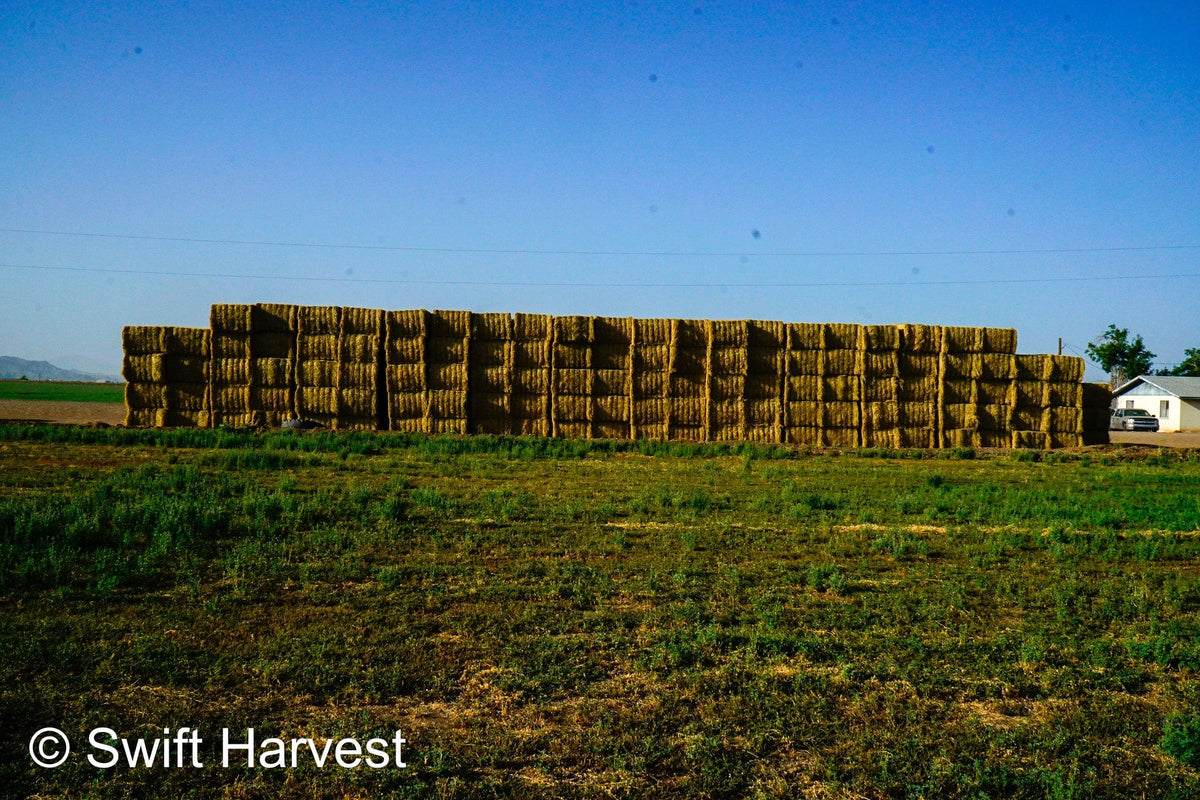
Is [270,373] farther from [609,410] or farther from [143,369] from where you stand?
[609,410]

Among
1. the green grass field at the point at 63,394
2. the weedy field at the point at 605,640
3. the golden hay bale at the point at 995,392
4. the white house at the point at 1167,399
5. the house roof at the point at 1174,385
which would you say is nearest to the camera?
the weedy field at the point at 605,640

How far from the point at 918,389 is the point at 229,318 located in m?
24.6

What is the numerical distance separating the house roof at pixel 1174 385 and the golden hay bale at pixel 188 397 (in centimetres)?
7150

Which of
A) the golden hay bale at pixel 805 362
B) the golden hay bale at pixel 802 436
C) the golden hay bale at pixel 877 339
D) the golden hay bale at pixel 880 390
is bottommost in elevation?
the golden hay bale at pixel 802 436

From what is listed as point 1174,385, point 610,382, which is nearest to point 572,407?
point 610,382

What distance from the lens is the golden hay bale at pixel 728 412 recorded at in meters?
32.1

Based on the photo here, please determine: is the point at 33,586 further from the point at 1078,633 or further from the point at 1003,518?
the point at 1003,518

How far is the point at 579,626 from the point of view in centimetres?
805

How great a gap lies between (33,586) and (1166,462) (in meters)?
31.1

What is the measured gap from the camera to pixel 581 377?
104 ft

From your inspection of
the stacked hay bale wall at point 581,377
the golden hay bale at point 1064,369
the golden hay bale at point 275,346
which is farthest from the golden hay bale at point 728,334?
Result: the golden hay bale at point 275,346

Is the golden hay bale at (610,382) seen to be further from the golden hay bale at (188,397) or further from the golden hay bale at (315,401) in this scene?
the golden hay bale at (188,397)

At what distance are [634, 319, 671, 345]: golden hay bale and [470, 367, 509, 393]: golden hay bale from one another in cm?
483

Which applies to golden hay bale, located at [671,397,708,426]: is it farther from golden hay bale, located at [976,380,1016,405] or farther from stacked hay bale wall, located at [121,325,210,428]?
stacked hay bale wall, located at [121,325,210,428]
